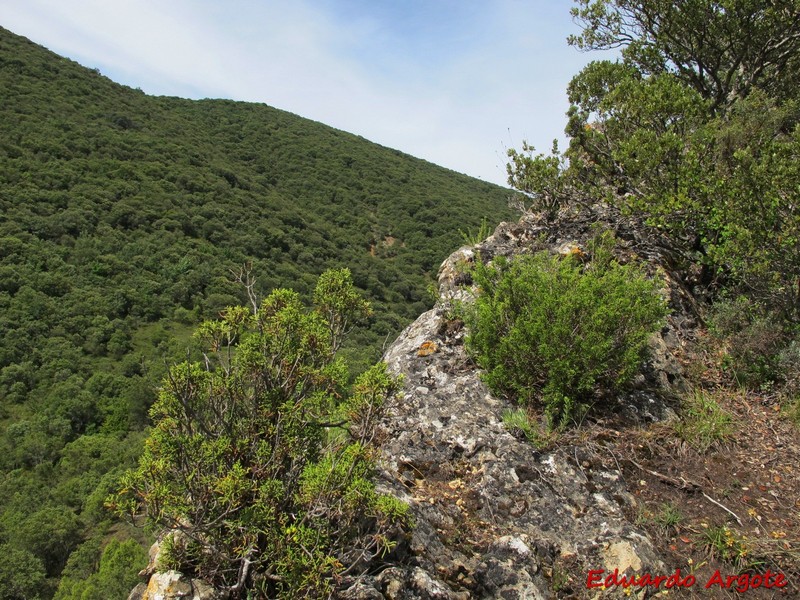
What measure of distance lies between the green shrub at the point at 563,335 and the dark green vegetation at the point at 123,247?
2.89m

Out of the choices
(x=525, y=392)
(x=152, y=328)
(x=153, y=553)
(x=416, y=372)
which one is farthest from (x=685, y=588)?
(x=152, y=328)

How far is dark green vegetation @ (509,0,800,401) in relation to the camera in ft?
17.1

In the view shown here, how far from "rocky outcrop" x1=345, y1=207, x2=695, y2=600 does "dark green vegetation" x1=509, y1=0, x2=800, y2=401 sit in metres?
Answer: 0.99

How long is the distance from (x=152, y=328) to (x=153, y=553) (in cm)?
4716

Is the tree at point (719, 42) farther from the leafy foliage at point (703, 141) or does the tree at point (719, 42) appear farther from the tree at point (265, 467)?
the tree at point (265, 467)

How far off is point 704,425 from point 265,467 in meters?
4.03

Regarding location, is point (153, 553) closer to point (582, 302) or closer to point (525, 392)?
point (525, 392)

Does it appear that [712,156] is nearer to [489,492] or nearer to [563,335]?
[563,335]

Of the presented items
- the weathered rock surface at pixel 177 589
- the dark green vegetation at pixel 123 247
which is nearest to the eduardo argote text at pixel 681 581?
the weathered rock surface at pixel 177 589

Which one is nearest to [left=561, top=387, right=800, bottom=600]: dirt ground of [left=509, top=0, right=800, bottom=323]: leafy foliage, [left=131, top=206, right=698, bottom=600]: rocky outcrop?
[left=131, top=206, right=698, bottom=600]: rocky outcrop

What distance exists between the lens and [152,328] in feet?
Answer: 148

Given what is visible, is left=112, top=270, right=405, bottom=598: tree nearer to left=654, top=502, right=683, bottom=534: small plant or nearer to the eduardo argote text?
the eduardo argote text

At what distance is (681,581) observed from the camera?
327 centimetres

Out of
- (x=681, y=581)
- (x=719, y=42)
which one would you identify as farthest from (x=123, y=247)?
(x=681, y=581)
